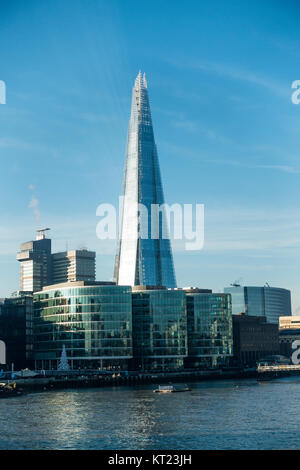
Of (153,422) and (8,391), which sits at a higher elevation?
(8,391)

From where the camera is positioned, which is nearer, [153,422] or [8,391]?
[153,422]

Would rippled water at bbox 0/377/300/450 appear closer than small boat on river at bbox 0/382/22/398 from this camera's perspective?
Yes

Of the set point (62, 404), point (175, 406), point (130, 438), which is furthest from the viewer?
point (62, 404)

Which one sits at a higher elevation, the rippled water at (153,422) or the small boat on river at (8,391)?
the small boat on river at (8,391)

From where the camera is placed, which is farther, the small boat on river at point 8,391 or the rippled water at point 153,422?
the small boat on river at point 8,391

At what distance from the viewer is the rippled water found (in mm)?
83812

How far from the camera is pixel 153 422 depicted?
333 ft

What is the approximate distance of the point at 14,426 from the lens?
9912 centimetres

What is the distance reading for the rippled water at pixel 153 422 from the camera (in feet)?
275

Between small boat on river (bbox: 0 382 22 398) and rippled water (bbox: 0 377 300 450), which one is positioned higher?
small boat on river (bbox: 0 382 22 398)

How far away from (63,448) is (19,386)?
108490 mm
